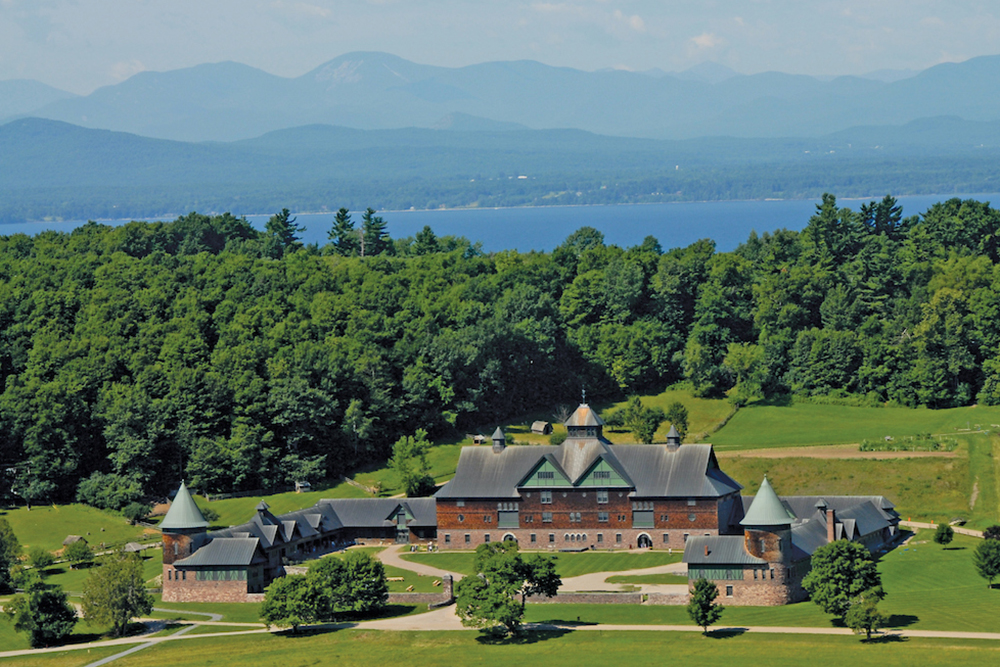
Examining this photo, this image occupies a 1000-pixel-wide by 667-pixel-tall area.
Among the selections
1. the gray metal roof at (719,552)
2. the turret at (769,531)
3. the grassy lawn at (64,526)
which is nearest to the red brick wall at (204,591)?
the grassy lawn at (64,526)

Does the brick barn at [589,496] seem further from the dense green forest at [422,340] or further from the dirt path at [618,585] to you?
the dense green forest at [422,340]

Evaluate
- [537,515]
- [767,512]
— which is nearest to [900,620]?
[767,512]

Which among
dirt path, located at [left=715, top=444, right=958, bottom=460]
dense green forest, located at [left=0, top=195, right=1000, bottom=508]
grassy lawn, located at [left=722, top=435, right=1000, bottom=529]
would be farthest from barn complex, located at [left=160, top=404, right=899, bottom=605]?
dense green forest, located at [left=0, top=195, right=1000, bottom=508]

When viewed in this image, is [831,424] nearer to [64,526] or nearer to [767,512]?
[767,512]

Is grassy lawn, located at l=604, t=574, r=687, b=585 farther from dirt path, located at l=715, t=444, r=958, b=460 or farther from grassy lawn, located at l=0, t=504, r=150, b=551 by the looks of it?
grassy lawn, located at l=0, t=504, r=150, b=551

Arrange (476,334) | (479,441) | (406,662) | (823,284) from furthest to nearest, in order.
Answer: (823,284), (476,334), (479,441), (406,662)

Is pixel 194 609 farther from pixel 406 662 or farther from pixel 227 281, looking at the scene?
pixel 227 281

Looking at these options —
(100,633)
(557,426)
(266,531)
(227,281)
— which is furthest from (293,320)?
(100,633)
